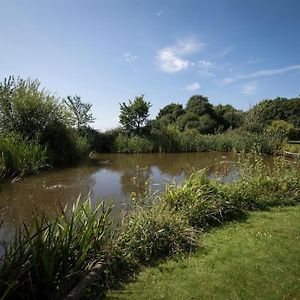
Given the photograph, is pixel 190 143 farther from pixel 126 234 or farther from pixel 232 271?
pixel 232 271

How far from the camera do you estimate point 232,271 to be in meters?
4.21

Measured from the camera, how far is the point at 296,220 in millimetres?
6309

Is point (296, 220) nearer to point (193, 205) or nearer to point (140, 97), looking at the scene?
point (193, 205)

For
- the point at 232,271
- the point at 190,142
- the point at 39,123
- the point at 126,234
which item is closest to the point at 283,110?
the point at 190,142

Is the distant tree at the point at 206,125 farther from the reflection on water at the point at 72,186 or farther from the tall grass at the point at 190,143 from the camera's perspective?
the reflection on water at the point at 72,186

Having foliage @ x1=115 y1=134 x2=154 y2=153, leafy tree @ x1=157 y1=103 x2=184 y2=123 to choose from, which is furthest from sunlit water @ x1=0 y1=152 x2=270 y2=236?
leafy tree @ x1=157 y1=103 x2=184 y2=123

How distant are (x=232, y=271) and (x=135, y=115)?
2191 centimetres

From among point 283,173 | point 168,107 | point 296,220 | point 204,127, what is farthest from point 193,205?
point 168,107

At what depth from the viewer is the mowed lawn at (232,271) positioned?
3.70 metres

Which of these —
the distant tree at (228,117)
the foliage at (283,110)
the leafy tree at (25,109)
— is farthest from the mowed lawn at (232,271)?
the foliage at (283,110)

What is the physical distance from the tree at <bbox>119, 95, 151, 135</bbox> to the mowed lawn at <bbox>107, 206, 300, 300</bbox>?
66.6ft

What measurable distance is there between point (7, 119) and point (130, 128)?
38.1 ft

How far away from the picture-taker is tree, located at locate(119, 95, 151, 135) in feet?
83.8

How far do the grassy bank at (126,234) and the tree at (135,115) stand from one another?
1779 cm
